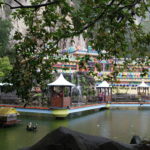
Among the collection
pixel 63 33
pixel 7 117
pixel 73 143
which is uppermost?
pixel 63 33

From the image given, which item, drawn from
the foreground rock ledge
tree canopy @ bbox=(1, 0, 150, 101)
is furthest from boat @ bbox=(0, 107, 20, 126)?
the foreground rock ledge

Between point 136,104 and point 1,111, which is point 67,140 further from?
point 136,104

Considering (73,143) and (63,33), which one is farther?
(63,33)

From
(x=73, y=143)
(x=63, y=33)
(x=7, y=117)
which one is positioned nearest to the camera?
(x=73, y=143)

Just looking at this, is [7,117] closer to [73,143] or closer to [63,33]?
[63,33]

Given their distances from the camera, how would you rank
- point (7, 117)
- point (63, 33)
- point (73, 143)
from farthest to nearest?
point (7, 117) → point (63, 33) → point (73, 143)

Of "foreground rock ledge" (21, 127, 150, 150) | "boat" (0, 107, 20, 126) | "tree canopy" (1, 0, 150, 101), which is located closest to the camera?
"foreground rock ledge" (21, 127, 150, 150)

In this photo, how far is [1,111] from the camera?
11797mm

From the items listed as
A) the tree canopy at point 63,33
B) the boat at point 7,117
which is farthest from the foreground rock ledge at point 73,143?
the boat at point 7,117

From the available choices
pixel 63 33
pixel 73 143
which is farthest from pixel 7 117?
pixel 73 143

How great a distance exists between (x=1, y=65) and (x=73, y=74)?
29.3 ft

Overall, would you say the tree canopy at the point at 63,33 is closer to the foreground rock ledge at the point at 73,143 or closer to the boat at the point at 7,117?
the foreground rock ledge at the point at 73,143

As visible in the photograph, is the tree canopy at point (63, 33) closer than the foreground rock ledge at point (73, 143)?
No

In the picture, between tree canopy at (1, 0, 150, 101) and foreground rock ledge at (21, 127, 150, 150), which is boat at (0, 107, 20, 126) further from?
foreground rock ledge at (21, 127, 150, 150)
